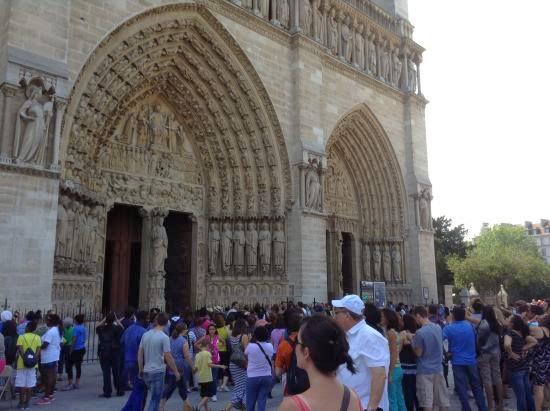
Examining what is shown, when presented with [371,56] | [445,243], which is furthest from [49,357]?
[445,243]

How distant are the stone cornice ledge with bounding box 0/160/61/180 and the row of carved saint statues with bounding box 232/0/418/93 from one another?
8.07 meters

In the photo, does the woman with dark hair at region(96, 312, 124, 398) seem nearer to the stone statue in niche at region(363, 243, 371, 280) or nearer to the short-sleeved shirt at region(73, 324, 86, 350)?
the short-sleeved shirt at region(73, 324, 86, 350)

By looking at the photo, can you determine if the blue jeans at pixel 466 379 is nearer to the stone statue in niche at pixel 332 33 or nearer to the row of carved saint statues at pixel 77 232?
the row of carved saint statues at pixel 77 232

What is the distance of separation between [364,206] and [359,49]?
6307 millimetres

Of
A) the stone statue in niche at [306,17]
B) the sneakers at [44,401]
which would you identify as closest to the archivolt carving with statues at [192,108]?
the stone statue in niche at [306,17]

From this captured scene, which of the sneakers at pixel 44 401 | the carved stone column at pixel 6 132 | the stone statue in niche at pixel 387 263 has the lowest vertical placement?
the sneakers at pixel 44 401

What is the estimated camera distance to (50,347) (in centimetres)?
677

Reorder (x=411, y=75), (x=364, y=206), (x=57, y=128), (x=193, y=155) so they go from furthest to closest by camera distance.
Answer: (x=411, y=75), (x=364, y=206), (x=193, y=155), (x=57, y=128)

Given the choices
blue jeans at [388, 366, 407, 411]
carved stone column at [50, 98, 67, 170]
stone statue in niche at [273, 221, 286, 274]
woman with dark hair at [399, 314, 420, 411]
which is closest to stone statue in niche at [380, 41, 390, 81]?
stone statue in niche at [273, 221, 286, 274]

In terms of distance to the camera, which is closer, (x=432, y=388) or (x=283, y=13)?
(x=432, y=388)

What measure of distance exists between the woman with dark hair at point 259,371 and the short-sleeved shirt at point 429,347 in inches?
61.3

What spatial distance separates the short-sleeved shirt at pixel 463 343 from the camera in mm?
5668

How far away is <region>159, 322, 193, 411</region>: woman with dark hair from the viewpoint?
231 inches

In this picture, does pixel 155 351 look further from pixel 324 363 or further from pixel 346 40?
pixel 346 40
